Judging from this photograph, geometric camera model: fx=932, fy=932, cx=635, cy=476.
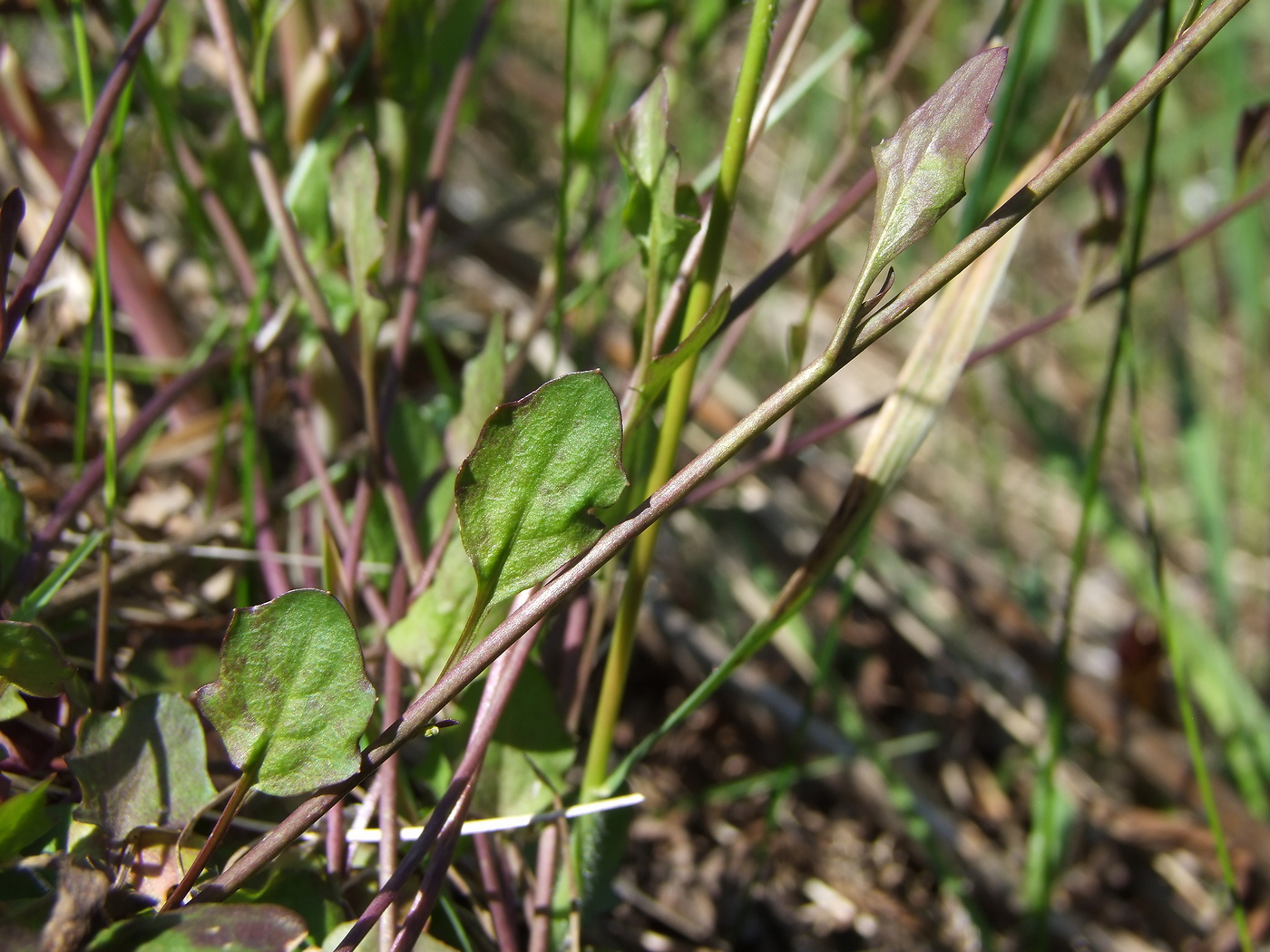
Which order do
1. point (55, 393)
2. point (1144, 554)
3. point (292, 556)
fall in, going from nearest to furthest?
point (292, 556)
point (55, 393)
point (1144, 554)

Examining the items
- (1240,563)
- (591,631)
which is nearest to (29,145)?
(591,631)

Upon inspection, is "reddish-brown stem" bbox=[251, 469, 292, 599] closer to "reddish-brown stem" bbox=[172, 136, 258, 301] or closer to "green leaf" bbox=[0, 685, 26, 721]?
"reddish-brown stem" bbox=[172, 136, 258, 301]

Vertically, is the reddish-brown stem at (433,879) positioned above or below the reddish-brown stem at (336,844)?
below

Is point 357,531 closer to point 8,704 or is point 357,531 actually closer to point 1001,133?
point 8,704

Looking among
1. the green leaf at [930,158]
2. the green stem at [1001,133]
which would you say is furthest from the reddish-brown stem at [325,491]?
the green stem at [1001,133]

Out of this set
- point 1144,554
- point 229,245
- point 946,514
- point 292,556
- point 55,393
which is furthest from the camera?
point 946,514

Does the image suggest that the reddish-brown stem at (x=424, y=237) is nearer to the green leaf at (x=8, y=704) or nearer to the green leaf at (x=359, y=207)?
the green leaf at (x=359, y=207)

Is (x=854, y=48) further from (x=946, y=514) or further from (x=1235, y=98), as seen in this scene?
(x=1235, y=98)
